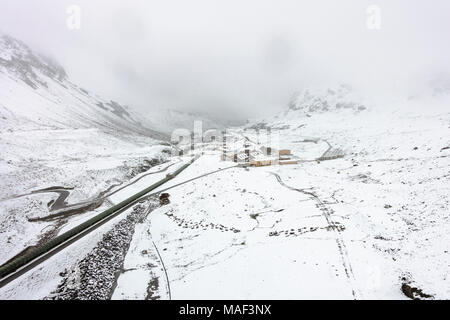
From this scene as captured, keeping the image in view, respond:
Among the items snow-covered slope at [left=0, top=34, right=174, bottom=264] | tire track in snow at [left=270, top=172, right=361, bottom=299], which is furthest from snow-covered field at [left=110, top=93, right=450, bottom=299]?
snow-covered slope at [left=0, top=34, right=174, bottom=264]

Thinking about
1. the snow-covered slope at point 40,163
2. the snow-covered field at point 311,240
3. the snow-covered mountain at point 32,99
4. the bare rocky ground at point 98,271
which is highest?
the snow-covered mountain at point 32,99

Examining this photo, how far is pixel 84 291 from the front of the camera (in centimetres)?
1898

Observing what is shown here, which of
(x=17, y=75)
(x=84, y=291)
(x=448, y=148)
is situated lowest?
(x=84, y=291)

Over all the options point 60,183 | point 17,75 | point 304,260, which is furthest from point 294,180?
point 17,75

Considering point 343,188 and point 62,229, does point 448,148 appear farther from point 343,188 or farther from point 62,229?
point 62,229

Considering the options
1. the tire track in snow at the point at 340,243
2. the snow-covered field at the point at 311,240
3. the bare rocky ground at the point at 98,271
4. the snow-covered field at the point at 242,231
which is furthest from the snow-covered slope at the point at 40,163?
the tire track in snow at the point at 340,243

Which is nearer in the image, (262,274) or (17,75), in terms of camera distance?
(262,274)

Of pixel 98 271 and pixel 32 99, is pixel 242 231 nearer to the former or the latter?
pixel 98 271

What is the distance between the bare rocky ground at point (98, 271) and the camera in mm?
18766

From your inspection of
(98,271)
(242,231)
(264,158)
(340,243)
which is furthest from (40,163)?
(340,243)

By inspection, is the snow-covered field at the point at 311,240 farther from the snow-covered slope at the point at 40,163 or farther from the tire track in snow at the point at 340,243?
the snow-covered slope at the point at 40,163

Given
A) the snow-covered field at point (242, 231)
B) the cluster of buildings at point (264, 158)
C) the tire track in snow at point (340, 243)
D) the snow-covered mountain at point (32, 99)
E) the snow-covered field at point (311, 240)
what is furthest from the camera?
the snow-covered mountain at point (32, 99)

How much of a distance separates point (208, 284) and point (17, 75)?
203491mm

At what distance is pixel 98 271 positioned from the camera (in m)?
21.6
